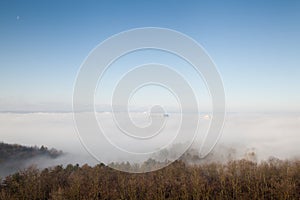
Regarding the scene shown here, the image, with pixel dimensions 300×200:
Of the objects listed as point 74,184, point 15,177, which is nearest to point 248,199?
point 74,184

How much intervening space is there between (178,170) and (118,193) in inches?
302

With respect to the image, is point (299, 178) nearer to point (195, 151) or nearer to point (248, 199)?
point (248, 199)

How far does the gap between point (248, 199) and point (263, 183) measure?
339 cm

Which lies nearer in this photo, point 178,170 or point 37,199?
point 37,199

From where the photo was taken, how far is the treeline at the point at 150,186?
46.6ft

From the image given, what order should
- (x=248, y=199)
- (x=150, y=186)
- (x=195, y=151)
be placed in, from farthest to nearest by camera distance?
(x=195, y=151) < (x=150, y=186) < (x=248, y=199)

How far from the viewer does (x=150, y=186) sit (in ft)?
52.4

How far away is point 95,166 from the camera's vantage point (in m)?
21.8

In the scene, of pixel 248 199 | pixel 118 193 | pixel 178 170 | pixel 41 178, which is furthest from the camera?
pixel 178 170

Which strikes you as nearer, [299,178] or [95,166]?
[299,178]

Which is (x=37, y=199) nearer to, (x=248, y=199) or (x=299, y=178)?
(x=248, y=199)

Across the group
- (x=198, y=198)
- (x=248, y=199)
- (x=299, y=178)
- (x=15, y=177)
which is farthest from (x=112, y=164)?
(x=299, y=178)

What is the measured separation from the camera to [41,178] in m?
17.3

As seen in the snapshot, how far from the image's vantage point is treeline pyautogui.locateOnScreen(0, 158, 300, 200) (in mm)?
14191
